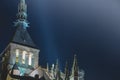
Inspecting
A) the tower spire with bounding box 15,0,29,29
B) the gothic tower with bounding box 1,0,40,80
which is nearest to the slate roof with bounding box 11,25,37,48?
the gothic tower with bounding box 1,0,40,80

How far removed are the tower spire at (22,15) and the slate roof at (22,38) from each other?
105 inches

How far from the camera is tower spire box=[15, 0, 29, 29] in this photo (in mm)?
116625

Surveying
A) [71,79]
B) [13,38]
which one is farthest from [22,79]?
[13,38]

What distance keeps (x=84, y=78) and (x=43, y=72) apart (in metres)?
11.9

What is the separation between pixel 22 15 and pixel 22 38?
40.5ft

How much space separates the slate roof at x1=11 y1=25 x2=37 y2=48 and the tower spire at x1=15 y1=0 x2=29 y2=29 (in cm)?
267

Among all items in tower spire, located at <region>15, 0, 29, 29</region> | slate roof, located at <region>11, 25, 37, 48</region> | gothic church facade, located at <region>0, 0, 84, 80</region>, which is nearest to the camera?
gothic church facade, located at <region>0, 0, 84, 80</region>

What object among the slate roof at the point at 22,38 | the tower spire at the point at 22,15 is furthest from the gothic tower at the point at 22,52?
the tower spire at the point at 22,15

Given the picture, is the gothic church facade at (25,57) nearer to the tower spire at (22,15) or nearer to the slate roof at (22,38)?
the slate roof at (22,38)

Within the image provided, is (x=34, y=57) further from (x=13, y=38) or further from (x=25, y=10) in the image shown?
(x=25, y=10)

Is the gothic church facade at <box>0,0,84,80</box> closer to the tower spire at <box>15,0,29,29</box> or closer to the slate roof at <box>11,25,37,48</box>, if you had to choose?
the slate roof at <box>11,25,37,48</box>

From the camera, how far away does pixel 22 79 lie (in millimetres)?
83625

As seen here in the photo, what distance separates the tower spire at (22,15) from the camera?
11662cm

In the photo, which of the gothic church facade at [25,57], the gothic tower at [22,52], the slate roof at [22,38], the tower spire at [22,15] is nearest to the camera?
the gothic church facade at [25,57]
